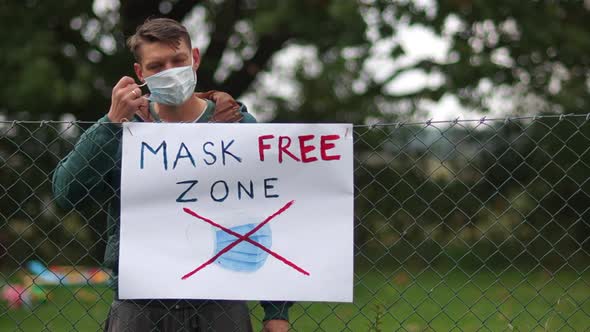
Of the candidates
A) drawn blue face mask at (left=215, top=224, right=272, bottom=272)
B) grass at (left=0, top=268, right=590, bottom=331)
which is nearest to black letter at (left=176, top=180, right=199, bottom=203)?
drawn blue face mask at (left=215, top=224, right=272, bottom=272)

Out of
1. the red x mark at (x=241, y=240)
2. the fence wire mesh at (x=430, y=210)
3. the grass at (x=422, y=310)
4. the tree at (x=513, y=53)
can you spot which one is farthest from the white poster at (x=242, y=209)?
the tree at (x=513, y=53)

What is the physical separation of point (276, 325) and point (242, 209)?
413 mm

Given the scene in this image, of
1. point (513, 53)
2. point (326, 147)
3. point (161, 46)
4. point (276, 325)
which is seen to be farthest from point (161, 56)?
point (513, 53)

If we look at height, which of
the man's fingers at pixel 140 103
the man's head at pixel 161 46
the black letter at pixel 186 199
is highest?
the man's head at pixel 161 46

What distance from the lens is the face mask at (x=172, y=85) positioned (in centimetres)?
324

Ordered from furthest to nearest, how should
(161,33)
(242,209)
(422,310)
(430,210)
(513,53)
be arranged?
(513,53) < (430,210) < (422,310) < (242,209) < (161,33)

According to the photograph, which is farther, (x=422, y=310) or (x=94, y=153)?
(x=422, y=310)

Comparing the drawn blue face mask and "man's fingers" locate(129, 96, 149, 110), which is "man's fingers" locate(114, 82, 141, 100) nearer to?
"man's fingers" locate(129, 96, 149, 110)

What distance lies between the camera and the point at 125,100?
3.14 m

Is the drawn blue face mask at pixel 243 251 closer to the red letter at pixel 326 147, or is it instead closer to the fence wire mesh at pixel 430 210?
the red letter at pixel 326 147

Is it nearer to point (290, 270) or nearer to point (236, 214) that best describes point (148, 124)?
point (236, 214)

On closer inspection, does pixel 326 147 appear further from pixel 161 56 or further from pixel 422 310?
pixel 422 310

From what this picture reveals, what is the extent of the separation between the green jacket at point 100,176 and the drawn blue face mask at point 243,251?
0.15 metres

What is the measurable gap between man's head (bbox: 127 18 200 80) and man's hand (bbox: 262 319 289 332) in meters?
0.93
